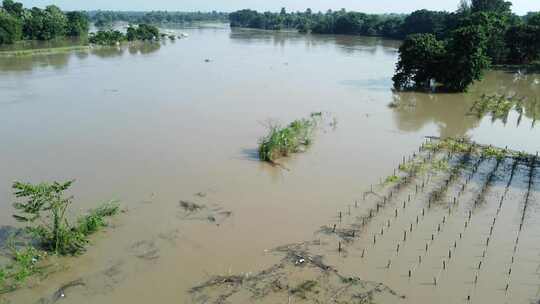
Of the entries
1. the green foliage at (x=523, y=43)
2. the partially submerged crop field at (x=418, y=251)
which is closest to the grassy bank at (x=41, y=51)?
the partially submerged crop field at (x=418, y=251)

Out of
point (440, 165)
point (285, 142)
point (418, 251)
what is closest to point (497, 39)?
point (440, 165)

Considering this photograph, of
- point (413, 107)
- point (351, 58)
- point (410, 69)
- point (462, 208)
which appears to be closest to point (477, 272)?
point (462, 208)

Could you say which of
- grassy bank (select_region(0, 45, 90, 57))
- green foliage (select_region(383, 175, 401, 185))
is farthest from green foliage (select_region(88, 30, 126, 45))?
green foliage (select_region(383, 175, 401, 185))

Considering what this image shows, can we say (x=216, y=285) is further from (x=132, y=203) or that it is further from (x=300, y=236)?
(x=132, y=203)

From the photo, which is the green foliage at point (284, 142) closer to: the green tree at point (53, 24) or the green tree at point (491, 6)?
the green tree at point (491, 6)

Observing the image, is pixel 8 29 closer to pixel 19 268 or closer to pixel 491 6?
pixel 19 268

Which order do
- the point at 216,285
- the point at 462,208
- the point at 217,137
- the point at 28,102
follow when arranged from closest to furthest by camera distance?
the point at 216,285, the point at 462,208, the point at 217,137, the point at 28,102
